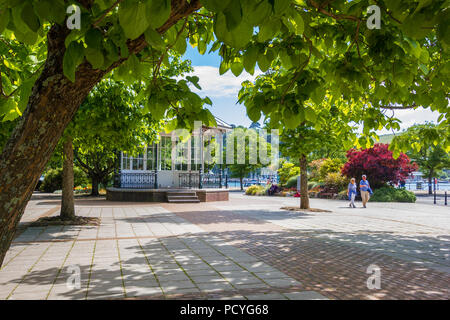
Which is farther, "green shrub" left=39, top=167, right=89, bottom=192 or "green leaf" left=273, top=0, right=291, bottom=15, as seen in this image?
"green shrub" left=39, top=167, right=89, bottom=192

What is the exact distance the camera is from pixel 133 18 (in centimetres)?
134

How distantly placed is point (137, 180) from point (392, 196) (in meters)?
16.0

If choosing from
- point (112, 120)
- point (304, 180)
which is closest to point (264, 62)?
point (112, 120)

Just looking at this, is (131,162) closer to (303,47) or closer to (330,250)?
(330,250)

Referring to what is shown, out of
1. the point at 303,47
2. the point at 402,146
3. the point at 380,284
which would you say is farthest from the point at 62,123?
the point at 402,146

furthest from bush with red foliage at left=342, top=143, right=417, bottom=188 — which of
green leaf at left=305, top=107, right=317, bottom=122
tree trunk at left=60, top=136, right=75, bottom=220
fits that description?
green leaf at left=305, top=107, right=317, bottom=122

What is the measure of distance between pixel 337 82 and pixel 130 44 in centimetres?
225

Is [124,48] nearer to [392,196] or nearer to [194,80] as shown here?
[194,80]

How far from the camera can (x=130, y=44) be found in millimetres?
2068

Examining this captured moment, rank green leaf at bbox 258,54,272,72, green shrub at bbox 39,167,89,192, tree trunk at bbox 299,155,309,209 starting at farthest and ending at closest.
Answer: green shrub at bbox 39,167,89,192
tree trunk at bbox 299,155,309,209
green leaf at bbox 258,54,272,72

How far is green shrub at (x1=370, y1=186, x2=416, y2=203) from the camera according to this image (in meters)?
20.7

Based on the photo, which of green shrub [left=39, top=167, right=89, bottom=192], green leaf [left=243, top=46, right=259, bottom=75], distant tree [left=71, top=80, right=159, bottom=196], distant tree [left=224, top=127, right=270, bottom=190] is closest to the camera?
green leaf [left=243, top=46, right=259, bottom=75]

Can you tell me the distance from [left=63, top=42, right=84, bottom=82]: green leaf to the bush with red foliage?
22751 millimetres

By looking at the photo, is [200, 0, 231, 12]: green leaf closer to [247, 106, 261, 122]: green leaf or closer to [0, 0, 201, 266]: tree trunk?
[0, 0, 201, 266]: tree trunk
